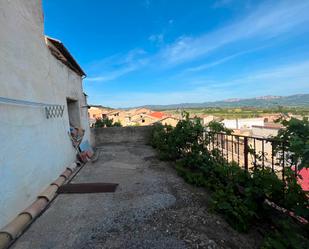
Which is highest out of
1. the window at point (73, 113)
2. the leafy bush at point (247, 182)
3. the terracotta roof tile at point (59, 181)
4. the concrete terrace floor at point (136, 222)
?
the window at point (73, 113)

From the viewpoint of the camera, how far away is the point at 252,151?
9.87 feet

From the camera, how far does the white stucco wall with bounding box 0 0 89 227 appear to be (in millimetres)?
2730

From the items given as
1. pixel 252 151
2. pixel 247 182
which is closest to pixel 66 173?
pixel 247 182

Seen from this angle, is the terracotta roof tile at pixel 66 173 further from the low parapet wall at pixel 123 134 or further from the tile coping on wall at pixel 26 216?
the low parapet wall at pixel 123 134

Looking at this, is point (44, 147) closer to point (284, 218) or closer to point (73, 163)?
point (73, 163)

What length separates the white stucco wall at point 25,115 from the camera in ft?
8.96

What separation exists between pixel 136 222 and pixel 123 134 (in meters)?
8.43

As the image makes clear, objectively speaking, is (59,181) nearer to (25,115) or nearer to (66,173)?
(66,173)

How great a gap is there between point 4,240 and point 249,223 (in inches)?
117

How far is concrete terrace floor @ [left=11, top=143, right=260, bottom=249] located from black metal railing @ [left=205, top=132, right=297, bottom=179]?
872 mm

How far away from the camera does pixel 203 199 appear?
335 centimetres

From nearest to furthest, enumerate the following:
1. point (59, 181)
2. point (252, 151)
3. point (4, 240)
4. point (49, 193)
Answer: point (4, 240), point (252, 151), point (49, 193), point (59, 181)

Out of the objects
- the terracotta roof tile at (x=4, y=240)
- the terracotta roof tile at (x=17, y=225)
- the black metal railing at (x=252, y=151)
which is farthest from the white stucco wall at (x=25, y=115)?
the black metal railing at (x=252, y=151)

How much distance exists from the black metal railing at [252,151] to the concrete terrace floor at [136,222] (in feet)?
2.86
